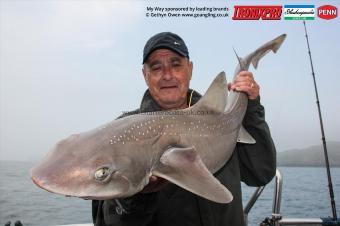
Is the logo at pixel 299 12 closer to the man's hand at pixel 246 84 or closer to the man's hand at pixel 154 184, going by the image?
the man's hand at pixel 246 84

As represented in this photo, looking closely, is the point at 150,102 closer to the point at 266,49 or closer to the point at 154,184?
the point at 154,184

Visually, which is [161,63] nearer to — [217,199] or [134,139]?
[134,139]

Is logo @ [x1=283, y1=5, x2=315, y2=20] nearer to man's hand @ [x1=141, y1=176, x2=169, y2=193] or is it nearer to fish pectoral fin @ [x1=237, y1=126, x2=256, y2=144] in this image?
fish pectoral fin @ [x1=237, y1=126, x2=256, y2=144]

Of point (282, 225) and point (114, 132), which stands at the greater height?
point (114, 132)

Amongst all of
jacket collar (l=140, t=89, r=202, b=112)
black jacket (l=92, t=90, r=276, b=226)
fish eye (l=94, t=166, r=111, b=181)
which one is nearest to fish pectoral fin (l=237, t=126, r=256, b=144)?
black jacket (l=92, t=90, r=276, b=226)

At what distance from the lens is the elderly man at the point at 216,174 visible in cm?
322

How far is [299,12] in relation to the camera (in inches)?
329

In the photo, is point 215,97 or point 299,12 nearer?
point 215,97

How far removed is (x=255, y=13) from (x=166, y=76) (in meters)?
4.86

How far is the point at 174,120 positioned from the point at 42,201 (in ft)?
72.8

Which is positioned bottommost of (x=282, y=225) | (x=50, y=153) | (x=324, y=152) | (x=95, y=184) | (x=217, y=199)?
(x=282, y=225)

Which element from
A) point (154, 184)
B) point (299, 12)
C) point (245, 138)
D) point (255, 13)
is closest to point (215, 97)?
point (245, 138)

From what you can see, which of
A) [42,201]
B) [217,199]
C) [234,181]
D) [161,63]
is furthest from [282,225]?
[42,201]

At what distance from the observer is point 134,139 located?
2.53 meters
